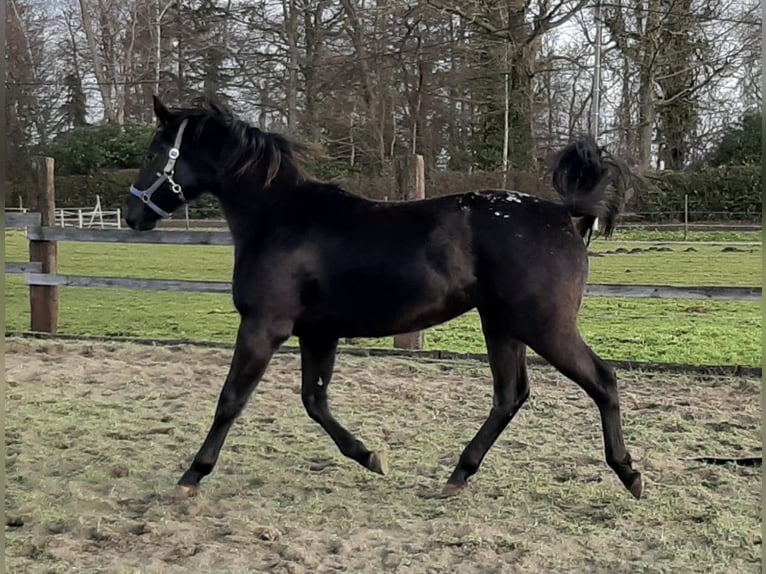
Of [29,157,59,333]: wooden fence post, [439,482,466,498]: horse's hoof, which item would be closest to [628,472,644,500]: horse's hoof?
[439,482,466,498]: horse's hoof

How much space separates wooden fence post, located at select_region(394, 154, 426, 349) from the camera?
270 inches

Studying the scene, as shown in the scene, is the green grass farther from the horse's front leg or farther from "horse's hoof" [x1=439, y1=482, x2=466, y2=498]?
the horse's front leg

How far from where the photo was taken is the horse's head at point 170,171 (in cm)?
368

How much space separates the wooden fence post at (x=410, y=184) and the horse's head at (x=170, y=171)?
338 cm

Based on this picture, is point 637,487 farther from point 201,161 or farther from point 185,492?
point 201,161

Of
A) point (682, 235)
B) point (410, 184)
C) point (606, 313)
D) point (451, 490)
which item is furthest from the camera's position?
point (682, 235)

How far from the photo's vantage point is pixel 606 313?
918 cm

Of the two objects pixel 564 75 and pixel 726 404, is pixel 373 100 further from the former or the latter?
pixel 726 404

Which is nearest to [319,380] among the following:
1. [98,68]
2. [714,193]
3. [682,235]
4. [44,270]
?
[44,270]

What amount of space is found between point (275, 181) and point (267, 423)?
1.55 meters

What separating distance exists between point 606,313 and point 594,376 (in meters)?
6.06

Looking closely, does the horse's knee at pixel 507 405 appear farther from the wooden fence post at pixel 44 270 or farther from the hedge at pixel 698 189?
the hedge at pixel 698 189

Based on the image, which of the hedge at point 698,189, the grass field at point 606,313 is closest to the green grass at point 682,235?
the hedge at point 698,189

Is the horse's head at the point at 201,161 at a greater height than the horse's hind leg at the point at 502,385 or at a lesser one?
greater
